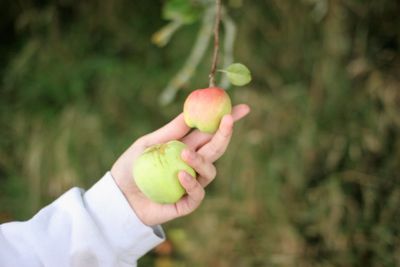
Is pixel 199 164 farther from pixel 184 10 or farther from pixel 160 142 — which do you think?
pixel 184 10

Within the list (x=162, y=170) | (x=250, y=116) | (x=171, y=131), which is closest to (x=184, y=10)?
(x=171, y=131)

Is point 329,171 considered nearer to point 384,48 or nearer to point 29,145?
point 384,48

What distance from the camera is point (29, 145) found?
6.42 ft

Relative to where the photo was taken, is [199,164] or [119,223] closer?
[199,164]

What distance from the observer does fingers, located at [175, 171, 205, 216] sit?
826mm

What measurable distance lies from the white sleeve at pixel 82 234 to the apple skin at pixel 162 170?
5.0 inches

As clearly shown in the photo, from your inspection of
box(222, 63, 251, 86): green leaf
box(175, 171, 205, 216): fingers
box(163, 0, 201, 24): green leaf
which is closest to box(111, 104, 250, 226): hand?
box(175, 171, 205, 216): fingers

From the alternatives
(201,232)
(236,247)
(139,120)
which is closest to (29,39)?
(139,120)

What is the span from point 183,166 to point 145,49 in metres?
1.27

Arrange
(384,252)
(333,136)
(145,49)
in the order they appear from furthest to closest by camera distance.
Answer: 1. (145,49)
2. (333,136)
3. (384,252)

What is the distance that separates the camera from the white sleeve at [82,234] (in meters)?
0.94

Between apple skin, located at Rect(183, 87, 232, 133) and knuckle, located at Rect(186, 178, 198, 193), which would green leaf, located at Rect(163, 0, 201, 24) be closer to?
apple skin, located at Rect(183, 87, 232, 133)

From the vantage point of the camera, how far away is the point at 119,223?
0.98 m

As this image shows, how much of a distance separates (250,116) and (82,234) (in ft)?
3.19
